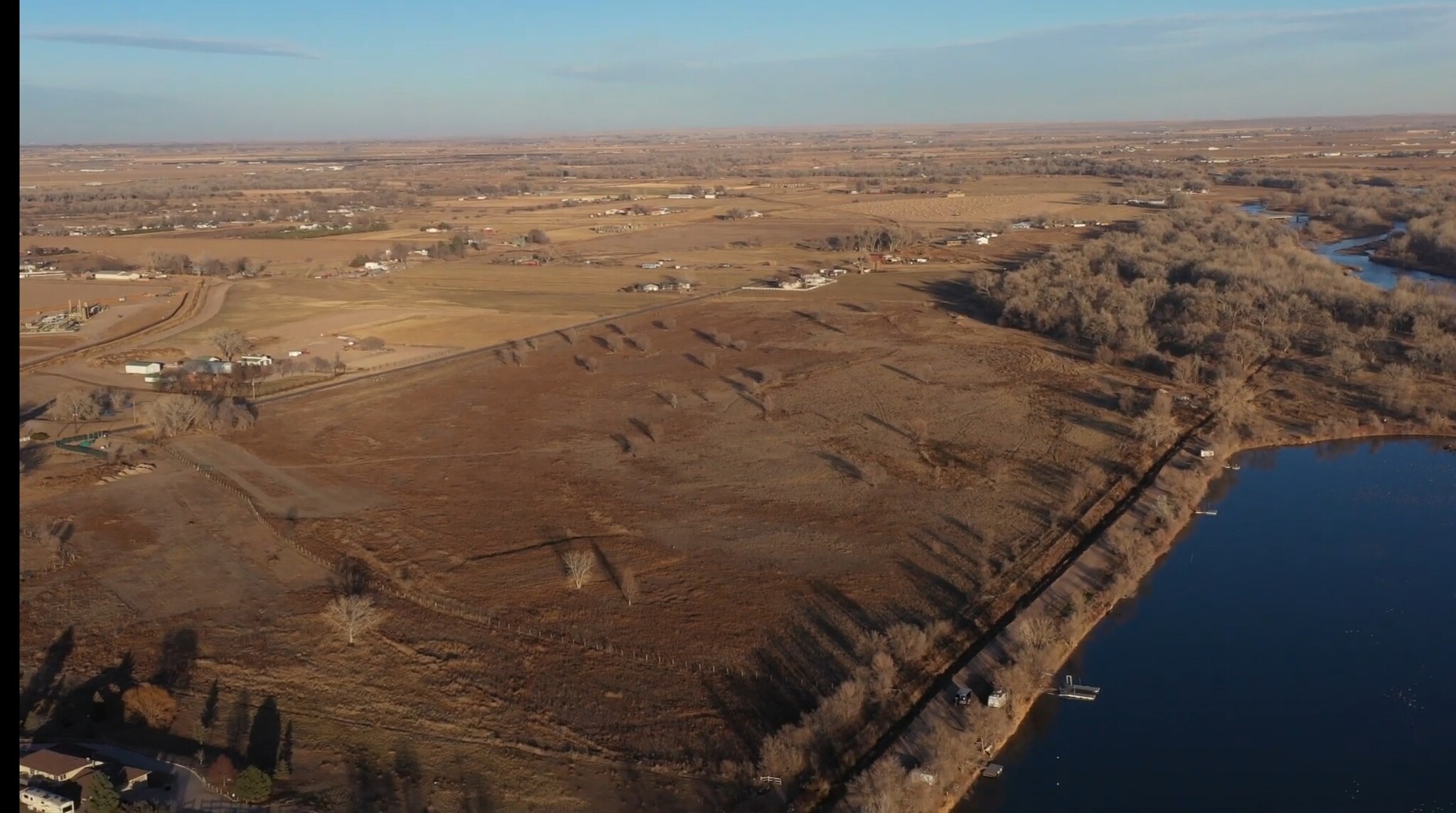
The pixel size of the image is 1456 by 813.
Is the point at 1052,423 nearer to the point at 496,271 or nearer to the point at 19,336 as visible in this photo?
the point at 19,336

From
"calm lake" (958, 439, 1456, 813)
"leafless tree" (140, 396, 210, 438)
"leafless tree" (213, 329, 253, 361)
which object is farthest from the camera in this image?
"leafless tree" (213, 329, 253, 361)

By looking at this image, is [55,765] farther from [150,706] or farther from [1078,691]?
[1078,691]

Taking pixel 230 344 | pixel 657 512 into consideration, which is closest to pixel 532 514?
pixel 657 512

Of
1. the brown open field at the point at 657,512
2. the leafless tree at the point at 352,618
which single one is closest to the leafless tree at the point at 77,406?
the brown open field at the point at 657,512

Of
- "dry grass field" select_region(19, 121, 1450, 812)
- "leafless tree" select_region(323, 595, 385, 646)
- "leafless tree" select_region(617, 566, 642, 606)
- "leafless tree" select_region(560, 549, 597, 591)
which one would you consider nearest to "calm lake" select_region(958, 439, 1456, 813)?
"dry grass field" select_region(19, 121, 1450, 812)

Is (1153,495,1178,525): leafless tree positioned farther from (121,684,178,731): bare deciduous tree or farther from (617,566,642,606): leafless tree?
(121,684,178,731): bare deciduous tree
